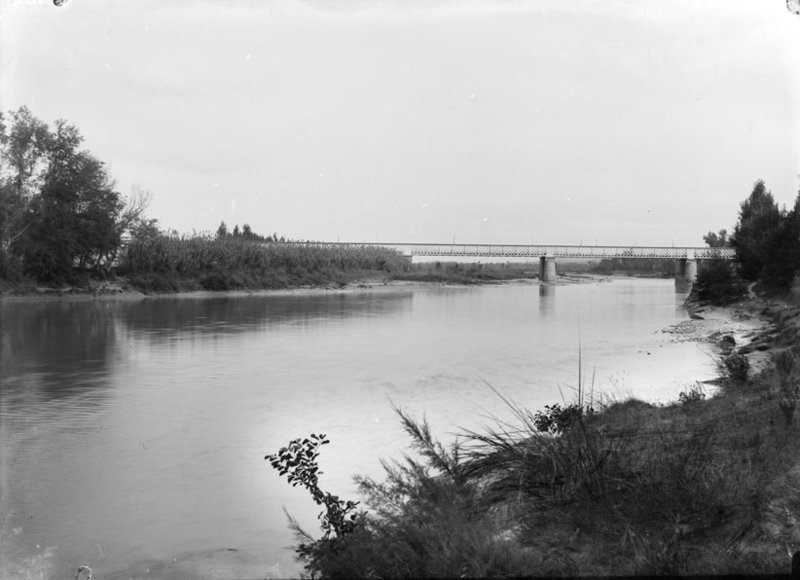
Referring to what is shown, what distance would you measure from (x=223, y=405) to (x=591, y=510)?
7056 mm

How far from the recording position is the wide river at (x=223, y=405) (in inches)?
221

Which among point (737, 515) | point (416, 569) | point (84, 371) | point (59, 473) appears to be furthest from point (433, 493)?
point (84, 371)

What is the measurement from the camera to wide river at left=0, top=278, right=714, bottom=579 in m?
5.62

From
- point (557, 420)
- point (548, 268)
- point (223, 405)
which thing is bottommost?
point (223, 405)

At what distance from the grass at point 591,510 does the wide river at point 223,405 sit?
1.30m

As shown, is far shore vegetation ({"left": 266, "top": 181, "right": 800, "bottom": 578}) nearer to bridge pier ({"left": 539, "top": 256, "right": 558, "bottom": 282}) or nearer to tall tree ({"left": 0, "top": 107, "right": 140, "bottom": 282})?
tall tree ({"left": 0, "top": 107, "right": 140, "bottom": 282})

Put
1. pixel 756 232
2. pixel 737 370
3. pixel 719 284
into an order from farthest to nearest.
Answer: pixel 719 284, pixel 756 232, pixel 737 370

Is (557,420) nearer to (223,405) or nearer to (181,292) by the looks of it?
(223,405)

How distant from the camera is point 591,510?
4.44 m

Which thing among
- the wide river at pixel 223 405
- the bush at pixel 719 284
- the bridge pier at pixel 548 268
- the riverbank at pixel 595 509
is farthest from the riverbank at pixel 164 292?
the riverbank at pixel 595 509

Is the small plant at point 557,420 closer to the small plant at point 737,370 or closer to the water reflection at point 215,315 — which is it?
the small plant at point 737,370

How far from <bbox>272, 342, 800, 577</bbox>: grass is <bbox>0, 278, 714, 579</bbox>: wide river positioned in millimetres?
1304

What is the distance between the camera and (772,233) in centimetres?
2653

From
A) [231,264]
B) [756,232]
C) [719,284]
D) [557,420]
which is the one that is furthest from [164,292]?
[557,420]
